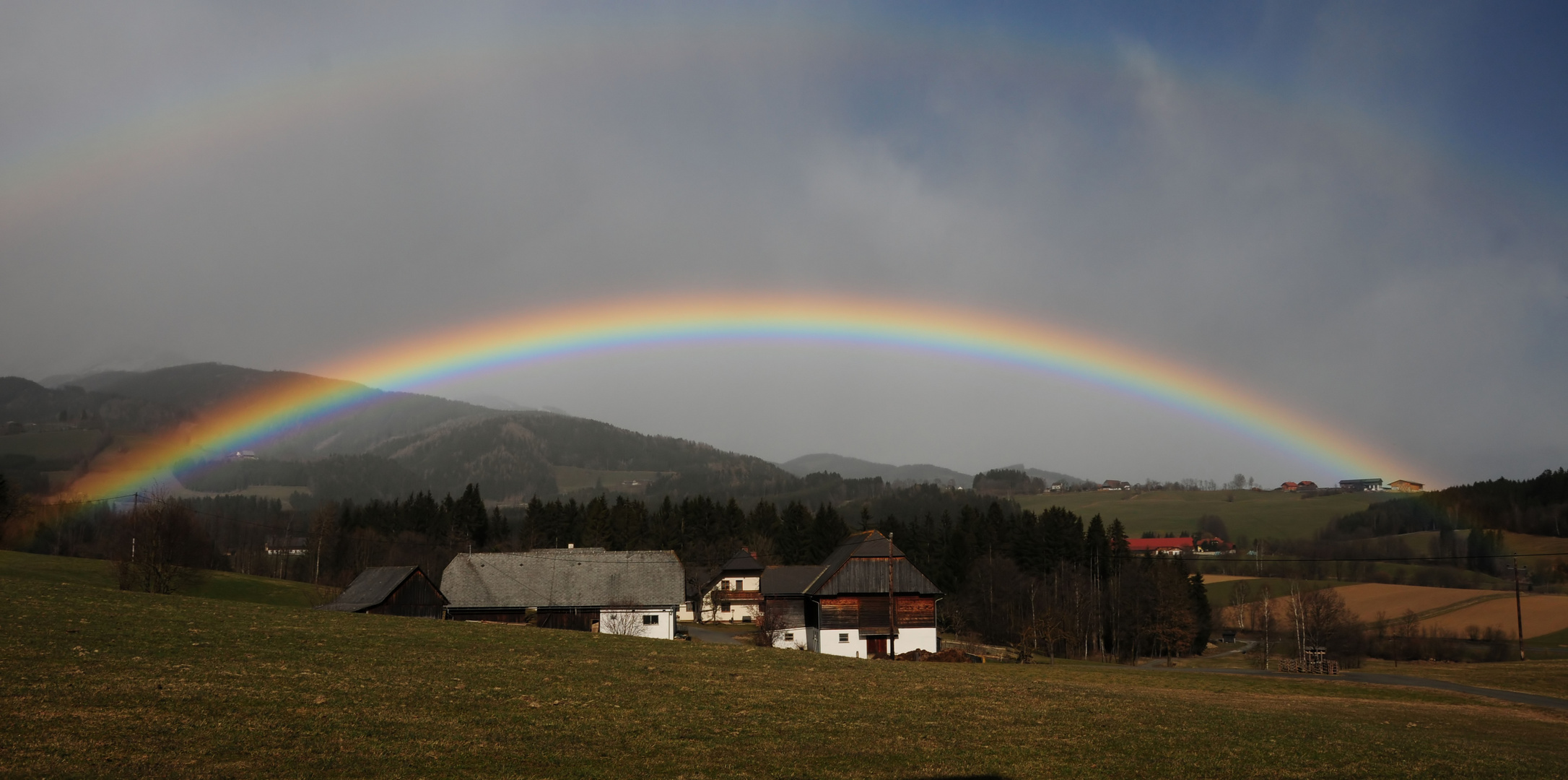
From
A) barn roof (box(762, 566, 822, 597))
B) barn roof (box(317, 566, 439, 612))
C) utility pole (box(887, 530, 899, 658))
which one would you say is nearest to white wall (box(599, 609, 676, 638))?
barn roof (box(317, 566, 439, 612))

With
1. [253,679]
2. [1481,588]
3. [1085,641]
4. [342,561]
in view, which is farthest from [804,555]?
[253,679]

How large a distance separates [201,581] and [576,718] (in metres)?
65.3

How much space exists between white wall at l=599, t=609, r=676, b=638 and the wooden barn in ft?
37.4

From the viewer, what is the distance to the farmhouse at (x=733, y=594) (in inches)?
4621

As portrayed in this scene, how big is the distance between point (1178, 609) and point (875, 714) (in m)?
72.5

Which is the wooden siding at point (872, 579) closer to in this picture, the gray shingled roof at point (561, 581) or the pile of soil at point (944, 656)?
the pile of soil at point (944, 656)

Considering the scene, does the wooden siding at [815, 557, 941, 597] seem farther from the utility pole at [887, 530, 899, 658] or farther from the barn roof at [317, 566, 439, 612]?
the barn roof at [317, 566, 439, 612]

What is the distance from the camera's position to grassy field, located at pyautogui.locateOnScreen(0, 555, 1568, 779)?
1641 cm

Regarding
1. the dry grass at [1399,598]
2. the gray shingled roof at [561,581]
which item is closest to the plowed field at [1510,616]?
the dry grass at [1399,598]

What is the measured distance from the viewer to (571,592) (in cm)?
6831

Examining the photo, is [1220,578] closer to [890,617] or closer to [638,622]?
[890,617]

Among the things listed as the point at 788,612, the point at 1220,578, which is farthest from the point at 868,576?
the point at 1220,578

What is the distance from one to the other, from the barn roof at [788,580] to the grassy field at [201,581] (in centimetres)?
3596

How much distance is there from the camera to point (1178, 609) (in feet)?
285
